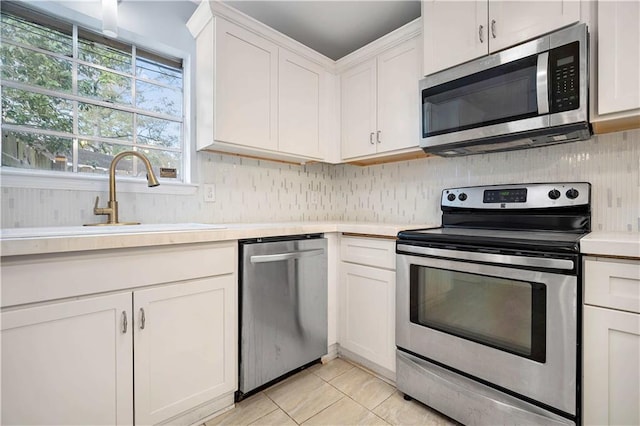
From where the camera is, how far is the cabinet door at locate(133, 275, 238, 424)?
4.12 ft

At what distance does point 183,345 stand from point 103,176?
41.3 inches

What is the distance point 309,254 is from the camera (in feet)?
6.07

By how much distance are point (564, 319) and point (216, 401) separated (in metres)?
1.60

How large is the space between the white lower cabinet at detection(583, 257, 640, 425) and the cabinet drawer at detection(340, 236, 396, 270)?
2.88 ft

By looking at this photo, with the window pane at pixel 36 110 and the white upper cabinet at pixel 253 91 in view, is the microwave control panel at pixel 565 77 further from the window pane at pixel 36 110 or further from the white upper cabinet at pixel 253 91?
the window pane at pixel 36 110

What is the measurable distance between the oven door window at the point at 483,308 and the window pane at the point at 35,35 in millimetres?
2273

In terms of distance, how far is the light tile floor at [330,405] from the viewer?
1476 millimetres

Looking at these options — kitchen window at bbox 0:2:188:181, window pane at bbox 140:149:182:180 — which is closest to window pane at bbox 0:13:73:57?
kitchen window at bbox 0:2:188:181

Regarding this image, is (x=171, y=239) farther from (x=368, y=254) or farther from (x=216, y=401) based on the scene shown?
(x=368, y=254)

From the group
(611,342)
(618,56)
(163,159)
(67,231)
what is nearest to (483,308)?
(611,342)

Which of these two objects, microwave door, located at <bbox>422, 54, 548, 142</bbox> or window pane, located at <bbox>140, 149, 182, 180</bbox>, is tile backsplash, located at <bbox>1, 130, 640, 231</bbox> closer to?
window pane, located at <bbox>140, 149, 182, 180</bbox>

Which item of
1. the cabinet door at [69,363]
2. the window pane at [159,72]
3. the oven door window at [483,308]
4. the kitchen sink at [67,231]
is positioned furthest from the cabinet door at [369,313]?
the window pane at [159,72]

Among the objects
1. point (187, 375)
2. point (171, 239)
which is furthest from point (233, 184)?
point (187, 375)

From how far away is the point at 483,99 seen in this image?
156 centimetres
